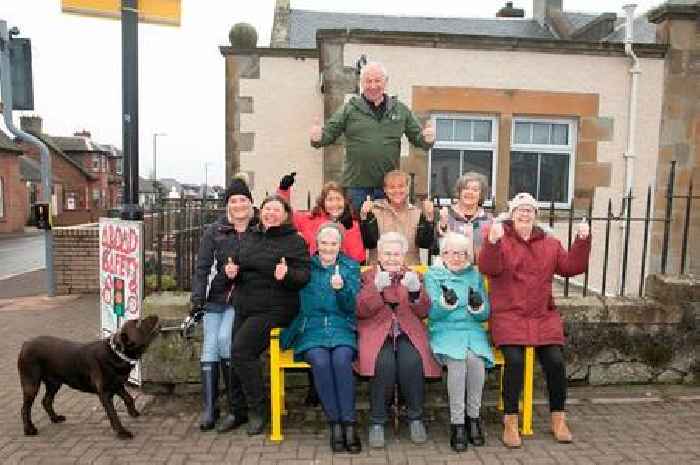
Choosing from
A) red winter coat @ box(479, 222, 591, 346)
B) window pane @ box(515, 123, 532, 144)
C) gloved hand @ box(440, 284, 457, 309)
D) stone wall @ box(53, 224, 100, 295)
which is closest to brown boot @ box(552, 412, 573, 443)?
red winter coat @ box(479, 222, 591, 346)

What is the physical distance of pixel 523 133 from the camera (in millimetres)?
8945

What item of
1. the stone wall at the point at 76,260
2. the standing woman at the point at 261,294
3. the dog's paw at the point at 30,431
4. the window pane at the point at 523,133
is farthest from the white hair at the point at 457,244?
the stone wall at the point at 76,260

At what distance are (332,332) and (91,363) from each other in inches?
61.7

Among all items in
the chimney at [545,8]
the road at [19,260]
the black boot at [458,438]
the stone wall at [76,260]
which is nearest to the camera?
the black boot at [458,438]

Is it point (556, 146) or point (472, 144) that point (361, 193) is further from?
point (556, 146)

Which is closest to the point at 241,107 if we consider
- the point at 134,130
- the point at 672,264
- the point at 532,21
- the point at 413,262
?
the point at 134,130

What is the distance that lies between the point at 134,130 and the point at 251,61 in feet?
16.2

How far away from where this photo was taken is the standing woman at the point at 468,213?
433 centimetres

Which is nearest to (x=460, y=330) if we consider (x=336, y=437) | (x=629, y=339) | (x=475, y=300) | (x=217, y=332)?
(x=475, y=300)

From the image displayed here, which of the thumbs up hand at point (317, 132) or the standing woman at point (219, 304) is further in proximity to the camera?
the thumbs up hand at point (317, 132)

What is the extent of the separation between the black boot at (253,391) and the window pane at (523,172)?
19.7ft

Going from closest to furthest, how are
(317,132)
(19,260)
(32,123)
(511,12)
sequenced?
(317,132), (511,12), (19,260), (32,123)

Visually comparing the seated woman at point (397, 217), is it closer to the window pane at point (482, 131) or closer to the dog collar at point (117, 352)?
the dog collar at point (117, 352)

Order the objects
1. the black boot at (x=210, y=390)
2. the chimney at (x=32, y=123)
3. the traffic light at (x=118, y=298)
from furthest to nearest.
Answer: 1. the chimney at (x=32, y=123)
2. the traffic light at (x=118, y=298)
3. the black boot at (x=210, y=390)
